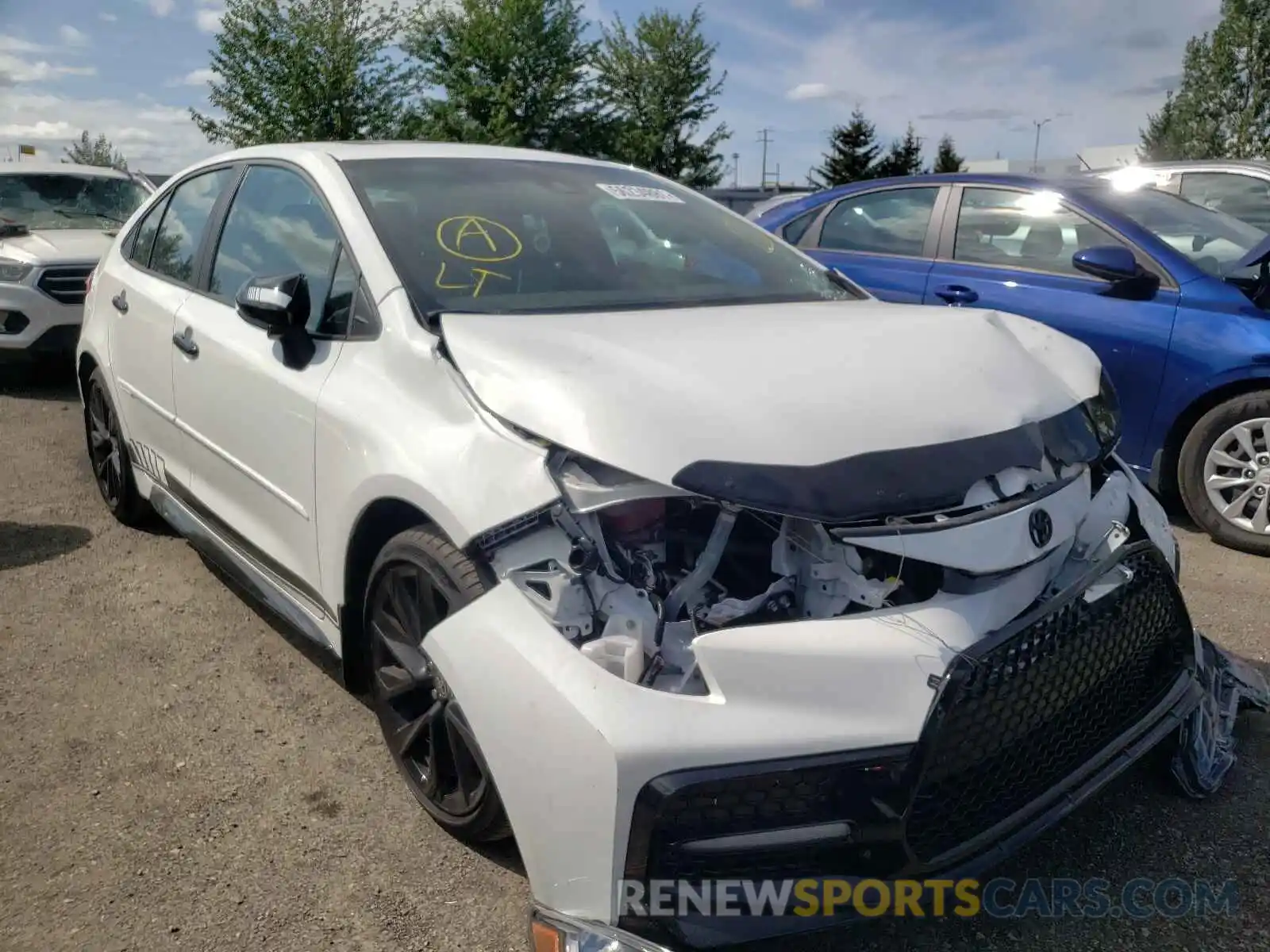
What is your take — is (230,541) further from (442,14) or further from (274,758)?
(442,14)

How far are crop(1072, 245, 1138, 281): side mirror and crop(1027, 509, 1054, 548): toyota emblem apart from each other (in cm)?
291

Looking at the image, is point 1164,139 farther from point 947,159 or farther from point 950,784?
point 950,784

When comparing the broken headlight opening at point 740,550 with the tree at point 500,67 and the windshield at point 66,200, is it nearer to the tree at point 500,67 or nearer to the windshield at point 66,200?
the windshield at point 66,200

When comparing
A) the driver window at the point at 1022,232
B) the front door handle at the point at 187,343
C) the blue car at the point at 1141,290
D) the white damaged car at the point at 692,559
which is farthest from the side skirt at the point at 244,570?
the driver window at the point at 1022,232

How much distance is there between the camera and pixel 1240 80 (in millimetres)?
25812

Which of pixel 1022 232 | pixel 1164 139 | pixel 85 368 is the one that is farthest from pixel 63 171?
pixel 1164 139

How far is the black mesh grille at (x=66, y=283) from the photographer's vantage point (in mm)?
7918

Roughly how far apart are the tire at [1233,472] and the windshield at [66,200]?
27.1 feet

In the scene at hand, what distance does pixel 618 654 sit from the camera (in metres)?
1.82

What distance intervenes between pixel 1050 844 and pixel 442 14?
33145 millimetres

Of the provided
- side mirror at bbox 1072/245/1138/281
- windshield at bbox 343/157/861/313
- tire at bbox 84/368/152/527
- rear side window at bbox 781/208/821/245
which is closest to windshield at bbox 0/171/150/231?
tire at bbox 84/368/152/527

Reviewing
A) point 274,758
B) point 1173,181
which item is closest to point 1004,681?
point 274,758

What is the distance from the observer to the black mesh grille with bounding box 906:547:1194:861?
1812 millimetres

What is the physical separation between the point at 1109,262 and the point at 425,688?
361 centimetres
